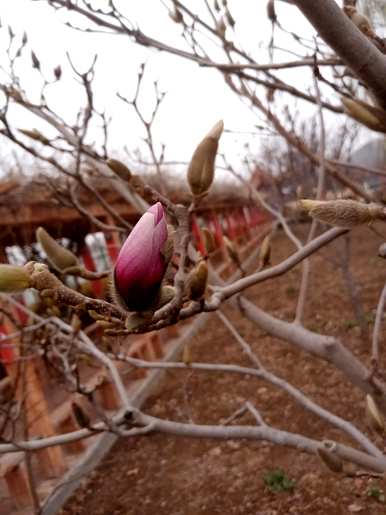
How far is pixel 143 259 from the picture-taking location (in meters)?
0.51

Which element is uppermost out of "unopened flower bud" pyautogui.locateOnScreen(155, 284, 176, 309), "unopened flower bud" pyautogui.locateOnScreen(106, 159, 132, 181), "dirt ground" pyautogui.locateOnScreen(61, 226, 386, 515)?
"unopened flower bud" pyautogui.locateOnScreen(106, 159, 132, 181)

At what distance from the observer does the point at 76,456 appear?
4852mm

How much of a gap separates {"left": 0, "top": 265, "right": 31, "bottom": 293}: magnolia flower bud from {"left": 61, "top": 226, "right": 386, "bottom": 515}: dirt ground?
5.76ft

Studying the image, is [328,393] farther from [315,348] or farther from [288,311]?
[315,348]

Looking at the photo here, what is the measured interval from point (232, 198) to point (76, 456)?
1312cm

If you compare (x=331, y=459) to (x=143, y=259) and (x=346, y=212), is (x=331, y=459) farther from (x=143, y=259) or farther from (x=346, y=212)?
(x=143, y=259)

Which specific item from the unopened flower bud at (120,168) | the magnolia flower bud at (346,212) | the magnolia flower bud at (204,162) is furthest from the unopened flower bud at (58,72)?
the magnolia flower bud at (346,212)

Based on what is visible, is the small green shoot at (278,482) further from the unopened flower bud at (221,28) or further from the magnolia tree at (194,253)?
the unopened flower bud at (221,28)

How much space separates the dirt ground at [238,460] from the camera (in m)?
3.68

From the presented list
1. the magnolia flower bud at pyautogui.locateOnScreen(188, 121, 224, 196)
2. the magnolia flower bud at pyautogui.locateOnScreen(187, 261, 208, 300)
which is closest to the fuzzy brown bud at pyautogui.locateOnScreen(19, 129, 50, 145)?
the magnolia flower bud at pyautogui.locateOnScreen(188, 121, 224, 196)

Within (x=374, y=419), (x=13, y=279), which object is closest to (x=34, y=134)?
(x=13, y=279)

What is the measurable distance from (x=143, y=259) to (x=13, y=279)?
215 millimetres

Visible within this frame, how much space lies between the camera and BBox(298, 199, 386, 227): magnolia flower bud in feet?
1.95

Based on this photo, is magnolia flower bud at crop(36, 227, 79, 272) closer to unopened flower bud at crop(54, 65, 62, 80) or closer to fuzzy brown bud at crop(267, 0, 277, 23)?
fuzzy brown bud at crop(267, 0, 277, 23)
